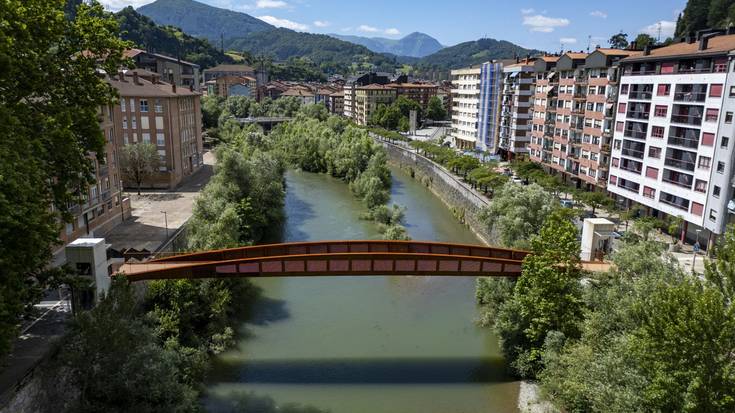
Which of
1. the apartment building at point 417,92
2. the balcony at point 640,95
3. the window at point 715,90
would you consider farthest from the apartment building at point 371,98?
the window at point 715,90

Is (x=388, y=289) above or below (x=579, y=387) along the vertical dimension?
below

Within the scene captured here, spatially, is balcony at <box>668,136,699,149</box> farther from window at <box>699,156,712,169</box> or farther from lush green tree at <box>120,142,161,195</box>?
lush green tree at <box>120,142,161,195</box>

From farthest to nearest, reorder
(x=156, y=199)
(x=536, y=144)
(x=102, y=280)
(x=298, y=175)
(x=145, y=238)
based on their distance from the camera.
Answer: (x=298, y=175)
(x=536, y=144)
(x=156, y=199)
(x=145, y=238)
(x=102, y=280)

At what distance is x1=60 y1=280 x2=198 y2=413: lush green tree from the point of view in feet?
47.1

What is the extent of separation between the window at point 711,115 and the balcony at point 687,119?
0.69 m

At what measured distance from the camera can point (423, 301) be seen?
28.0 metres

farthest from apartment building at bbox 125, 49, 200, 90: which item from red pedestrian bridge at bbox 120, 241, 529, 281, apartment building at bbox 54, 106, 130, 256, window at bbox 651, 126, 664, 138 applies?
window at bbox 651, 126, 664, 138

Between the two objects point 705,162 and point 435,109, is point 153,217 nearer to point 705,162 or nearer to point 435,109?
point 705,162

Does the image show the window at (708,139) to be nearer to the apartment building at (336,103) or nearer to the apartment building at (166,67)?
the apartment building at (166,67)

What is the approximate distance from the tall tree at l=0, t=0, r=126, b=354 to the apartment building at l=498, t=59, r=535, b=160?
54041 mm

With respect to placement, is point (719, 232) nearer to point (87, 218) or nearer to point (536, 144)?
point (536, 144)

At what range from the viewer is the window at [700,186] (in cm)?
3225

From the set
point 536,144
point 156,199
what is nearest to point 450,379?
point 156,199

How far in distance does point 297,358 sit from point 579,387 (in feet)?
37.2
